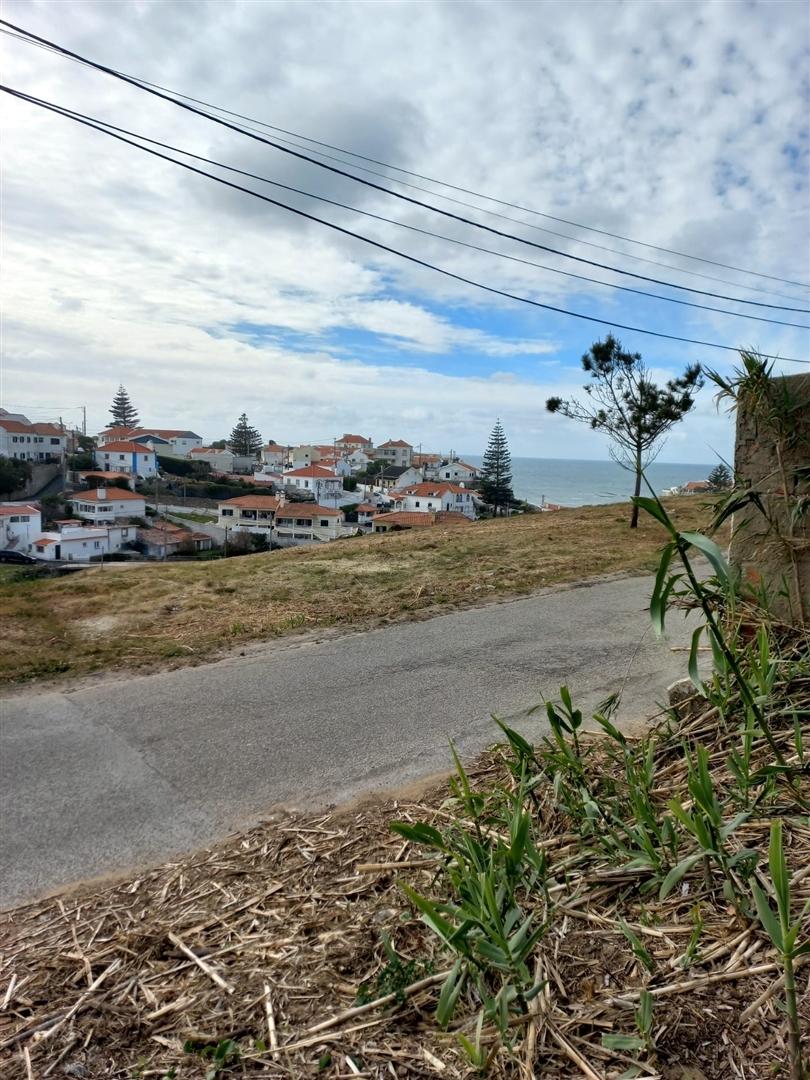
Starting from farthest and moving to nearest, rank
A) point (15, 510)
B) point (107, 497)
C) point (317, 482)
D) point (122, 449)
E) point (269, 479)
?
point (269, 479), point (122, 449), point (317, 482), point (107, 497), point (15, 510)

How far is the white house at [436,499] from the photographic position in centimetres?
5388

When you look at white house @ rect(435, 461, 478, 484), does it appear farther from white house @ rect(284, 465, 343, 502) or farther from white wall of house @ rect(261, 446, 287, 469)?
white house @ rect(284, 465, 343, 502)

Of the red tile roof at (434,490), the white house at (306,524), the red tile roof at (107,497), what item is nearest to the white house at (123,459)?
the red tile roof at (107,497)

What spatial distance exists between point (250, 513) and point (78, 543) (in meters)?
10.6

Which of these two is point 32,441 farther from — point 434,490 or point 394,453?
point 394,453

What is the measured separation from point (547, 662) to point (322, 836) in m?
3.19

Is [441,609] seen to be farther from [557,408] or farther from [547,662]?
[557,408]

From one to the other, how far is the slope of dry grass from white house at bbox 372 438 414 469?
93.7 metres

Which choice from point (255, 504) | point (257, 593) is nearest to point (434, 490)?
point (255, 504)

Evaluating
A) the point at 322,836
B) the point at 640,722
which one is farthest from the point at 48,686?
the point at 640,722

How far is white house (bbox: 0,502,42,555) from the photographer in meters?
31.2

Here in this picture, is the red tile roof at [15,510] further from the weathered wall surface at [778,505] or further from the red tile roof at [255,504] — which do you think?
the weathered wall surface at [778,505]

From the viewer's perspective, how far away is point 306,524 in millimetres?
40500

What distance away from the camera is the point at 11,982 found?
6.66 ft
